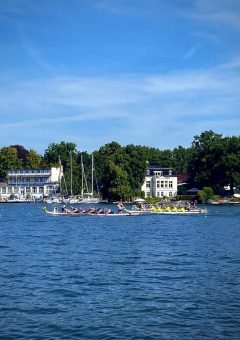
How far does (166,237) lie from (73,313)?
27825mm

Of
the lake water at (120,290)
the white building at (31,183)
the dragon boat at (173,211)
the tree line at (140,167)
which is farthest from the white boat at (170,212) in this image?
the white building at (31,183)

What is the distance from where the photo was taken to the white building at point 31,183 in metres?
160

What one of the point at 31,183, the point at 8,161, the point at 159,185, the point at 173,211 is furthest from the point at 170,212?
the point at 8,161

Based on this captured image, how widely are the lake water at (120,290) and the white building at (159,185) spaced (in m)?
95.7

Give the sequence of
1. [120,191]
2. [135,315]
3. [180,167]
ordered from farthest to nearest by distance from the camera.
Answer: [180,167]
[120,191]
[135,315]

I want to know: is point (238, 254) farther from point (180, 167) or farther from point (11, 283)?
point (180, 167)

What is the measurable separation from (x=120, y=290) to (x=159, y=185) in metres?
116

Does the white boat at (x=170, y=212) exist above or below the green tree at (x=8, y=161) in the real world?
below

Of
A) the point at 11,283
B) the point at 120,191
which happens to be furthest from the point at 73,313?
the point at 120,191

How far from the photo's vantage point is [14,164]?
170000 millimetres

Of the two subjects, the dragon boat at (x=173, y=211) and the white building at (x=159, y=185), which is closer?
the dragon boat at (x=173, y=211)

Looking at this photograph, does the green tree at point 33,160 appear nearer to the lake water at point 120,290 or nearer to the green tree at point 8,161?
the green tree at point 8,161

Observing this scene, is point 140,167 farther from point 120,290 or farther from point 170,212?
point 120,290

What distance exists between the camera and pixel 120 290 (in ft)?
77.3
